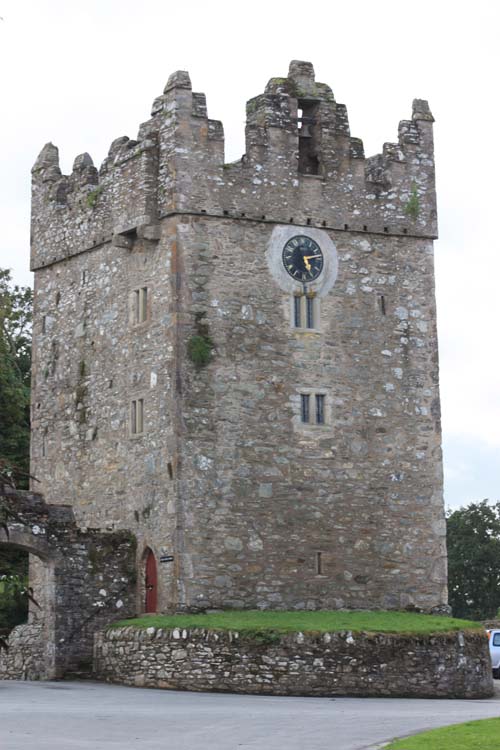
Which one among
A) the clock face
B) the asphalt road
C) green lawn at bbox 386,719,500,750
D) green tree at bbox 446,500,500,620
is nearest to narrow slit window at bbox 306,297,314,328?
the clock face

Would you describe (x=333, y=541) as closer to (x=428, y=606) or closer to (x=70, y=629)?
(x=428, y=606)

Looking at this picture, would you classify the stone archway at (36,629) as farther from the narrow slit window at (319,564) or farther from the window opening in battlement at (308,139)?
the window opening in battlement at (308,139)

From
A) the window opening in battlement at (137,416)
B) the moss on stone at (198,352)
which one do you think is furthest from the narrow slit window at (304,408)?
the window opening in battlement at (137,416)

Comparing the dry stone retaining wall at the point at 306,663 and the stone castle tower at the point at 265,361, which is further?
the stone castle tower at the point at 265,361

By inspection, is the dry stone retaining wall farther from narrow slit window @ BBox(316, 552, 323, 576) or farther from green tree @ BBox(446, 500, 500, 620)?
green tree @ BBox(446, 500, 500, 620)

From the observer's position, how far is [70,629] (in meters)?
35.0

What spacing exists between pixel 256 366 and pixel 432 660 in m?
7.72

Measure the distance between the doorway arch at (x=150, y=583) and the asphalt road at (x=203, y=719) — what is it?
344 cm

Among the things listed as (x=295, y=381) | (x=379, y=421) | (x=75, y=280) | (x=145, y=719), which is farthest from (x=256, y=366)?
(x=145, y=719)

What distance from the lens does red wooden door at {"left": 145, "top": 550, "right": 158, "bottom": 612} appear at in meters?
35.3

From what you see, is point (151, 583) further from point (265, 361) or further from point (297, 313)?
point (297, 313)

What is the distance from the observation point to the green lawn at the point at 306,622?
105ft

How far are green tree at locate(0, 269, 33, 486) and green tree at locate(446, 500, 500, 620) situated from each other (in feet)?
79.7

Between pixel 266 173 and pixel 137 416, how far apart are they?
6.19m
